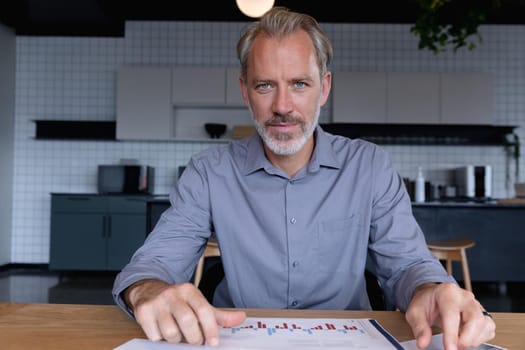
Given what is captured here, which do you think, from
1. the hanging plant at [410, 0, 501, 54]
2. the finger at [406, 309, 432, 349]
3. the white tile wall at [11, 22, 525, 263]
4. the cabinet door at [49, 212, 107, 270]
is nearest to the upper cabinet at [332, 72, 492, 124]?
the white tile wall at [11, 22, 525, 263]

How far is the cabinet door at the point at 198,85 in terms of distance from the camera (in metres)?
5.21

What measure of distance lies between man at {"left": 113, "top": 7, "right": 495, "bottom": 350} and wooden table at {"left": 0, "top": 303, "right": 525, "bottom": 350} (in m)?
0.26

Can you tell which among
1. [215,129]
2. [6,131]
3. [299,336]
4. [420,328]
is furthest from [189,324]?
[6,131]

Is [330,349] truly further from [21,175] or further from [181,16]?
[21,175]

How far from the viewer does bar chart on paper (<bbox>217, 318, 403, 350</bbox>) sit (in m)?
0.68

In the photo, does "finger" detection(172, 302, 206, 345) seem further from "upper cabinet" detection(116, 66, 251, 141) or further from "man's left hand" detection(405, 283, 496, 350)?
"upper cabinet" detection(116, 66, 251, 141)

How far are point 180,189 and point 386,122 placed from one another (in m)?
4.21

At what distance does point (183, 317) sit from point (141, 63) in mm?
5249

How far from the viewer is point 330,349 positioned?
66cm

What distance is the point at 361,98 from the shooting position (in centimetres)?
516

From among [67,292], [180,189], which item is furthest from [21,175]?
[180,189]

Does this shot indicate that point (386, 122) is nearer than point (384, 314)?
No

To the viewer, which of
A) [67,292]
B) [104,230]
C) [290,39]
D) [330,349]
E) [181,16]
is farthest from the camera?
[181,16]

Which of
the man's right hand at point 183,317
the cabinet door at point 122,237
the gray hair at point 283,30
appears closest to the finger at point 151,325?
the man's right hand at point 183,317
